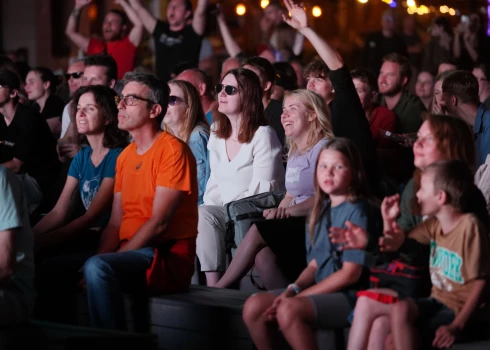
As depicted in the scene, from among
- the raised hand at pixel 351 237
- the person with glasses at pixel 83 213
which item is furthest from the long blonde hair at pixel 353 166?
the person with glasses at pixel 83 213

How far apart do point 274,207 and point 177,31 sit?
461cm

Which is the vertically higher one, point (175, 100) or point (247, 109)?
point (175, 100)

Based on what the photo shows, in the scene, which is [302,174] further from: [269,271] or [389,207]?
[389,207]

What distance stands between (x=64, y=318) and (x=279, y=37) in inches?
308

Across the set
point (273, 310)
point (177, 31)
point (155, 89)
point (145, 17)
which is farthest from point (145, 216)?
point (145, 17)

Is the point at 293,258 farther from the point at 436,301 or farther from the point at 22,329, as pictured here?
the point at 22,329

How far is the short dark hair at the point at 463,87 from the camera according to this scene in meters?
7.28

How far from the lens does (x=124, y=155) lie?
637 cm

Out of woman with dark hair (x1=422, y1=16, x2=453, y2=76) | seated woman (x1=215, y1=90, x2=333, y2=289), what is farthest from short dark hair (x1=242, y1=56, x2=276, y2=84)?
woman with dark hair (x1=422, y1=16, x2=453, y2=76)

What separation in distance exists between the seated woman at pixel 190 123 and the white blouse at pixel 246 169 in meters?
0.28

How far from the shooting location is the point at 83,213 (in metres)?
7.01

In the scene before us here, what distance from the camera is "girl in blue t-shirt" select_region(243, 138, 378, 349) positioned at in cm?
516

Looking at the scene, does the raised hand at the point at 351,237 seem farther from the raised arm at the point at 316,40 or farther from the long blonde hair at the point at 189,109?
the long blonde hair at the point at 189,109

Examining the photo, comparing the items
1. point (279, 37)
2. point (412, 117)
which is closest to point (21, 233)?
point (412, 117)
